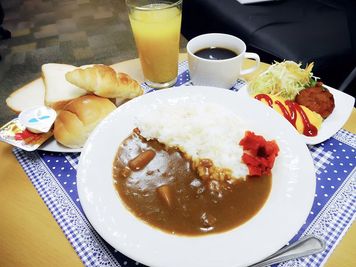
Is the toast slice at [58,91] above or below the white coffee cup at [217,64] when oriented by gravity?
below

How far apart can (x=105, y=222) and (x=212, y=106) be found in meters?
0.69

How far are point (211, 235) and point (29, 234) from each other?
649mm

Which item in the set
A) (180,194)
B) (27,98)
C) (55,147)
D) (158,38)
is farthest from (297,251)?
(27,98)

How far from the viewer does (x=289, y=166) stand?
107cm

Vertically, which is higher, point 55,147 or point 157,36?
point 157,36

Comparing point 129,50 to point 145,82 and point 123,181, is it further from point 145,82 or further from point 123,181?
point 123,181

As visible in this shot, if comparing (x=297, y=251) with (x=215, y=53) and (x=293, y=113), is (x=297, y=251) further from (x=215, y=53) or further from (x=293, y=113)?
(x=215, y=53)

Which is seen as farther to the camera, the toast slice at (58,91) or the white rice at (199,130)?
the toast slice at (58,91)

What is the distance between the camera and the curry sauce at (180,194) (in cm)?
94

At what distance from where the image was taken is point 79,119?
134cm

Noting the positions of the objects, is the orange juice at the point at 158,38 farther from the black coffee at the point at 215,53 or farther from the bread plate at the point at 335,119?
the bread plate at the point at 335,119

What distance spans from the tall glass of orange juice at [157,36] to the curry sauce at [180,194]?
2.12 ft

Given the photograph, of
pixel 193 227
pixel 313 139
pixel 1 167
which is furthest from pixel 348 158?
pixel 1 167

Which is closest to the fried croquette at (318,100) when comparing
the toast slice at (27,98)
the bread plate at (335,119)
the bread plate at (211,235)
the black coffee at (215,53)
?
the bread plate at (335,119)
